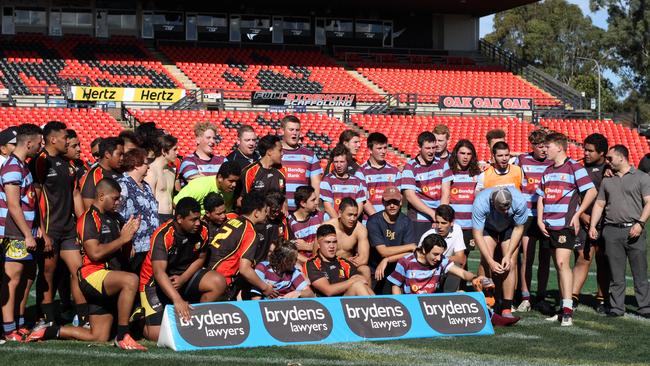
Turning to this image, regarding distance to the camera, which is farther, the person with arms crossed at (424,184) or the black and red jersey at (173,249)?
the person with arms crossed at (424,184)

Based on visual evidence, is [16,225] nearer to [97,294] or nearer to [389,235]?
[97,294]

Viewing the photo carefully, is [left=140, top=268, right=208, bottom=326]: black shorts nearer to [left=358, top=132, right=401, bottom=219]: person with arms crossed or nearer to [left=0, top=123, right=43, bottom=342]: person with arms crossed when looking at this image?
[left=0, top=123, right=43, bottom=342]: person with arms crossed

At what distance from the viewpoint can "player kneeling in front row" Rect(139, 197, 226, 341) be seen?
7.99m

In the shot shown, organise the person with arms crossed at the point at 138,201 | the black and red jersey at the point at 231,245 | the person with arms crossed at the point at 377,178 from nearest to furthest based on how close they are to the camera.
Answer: the person with arms crossed at the point at 138,201 < the black and red jersey at the point at 231,245 < the person with arms crossed at the point at 377,178

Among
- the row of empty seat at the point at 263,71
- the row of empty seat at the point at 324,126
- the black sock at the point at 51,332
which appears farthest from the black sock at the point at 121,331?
the row of empty seat at the point at 263,71

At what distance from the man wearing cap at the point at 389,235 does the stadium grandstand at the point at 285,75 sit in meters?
19.1

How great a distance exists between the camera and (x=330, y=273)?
923cm

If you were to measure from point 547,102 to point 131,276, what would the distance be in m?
32.2

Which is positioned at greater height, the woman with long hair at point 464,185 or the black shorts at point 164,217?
the woman with long hair at point 464,185

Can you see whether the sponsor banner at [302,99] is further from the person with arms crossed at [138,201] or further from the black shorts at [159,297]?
the black shorts at [159,297]

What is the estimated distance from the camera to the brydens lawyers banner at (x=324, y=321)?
25.8ft

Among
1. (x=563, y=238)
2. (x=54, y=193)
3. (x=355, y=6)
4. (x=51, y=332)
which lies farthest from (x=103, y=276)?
(x=355, y=6)

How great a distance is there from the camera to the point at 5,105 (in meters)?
31.6

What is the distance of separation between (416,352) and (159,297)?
224 centimetres
